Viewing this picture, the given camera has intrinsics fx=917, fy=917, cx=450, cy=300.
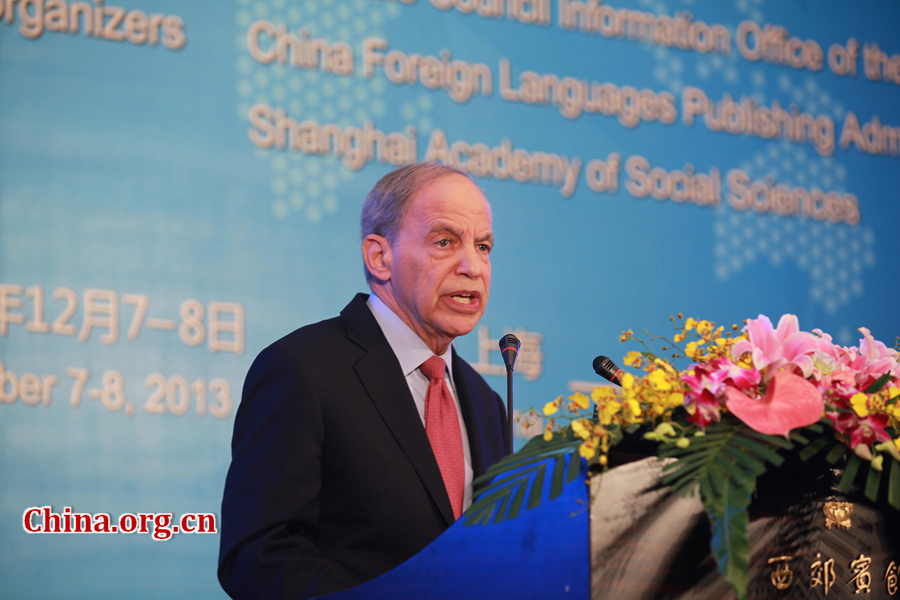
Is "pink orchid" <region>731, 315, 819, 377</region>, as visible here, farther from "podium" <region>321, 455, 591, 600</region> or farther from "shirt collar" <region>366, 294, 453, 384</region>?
"shirt collar" <region>366, 294, 453, 384</region>

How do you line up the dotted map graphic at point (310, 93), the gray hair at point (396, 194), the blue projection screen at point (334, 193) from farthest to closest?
the dotted map graphic at point (310, 93), the blue projection screen at point (334, 193), the gray hair at point (396, 194)

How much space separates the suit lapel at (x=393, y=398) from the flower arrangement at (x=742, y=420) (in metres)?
0.64

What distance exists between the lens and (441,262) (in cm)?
211

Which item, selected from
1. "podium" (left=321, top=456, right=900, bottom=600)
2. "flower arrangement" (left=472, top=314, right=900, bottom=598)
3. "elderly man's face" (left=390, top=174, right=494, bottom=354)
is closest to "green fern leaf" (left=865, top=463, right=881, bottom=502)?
"flower arrangement" (left=472, top=314, right=900, bottom=598)

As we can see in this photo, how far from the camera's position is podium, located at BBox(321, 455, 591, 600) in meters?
1.12

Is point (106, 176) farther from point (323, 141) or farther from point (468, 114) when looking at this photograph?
point (468, 114)

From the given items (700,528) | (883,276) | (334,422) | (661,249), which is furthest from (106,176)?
(883,276)

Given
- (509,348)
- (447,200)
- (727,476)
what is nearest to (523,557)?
(727,476)

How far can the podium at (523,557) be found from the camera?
1121 millimetres

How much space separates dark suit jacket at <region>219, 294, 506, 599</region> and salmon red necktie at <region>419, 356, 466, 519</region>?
92 mm

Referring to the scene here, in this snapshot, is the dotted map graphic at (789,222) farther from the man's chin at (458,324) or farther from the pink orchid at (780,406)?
the pink orchid at (780,406)

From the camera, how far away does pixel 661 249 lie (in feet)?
14.0

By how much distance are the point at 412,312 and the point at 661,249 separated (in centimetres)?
240
